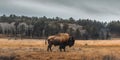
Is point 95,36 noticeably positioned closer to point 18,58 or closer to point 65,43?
point 65,43

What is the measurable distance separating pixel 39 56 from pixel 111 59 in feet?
26.2

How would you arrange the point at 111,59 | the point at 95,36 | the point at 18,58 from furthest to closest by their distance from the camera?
the point at 95,36
the point at 18,58
the point at 111,59

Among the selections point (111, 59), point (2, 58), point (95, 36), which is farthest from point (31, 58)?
point (95, 36)

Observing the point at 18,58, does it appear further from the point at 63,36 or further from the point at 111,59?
the point at 63,36

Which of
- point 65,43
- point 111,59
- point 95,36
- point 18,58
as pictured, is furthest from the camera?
point 95,36

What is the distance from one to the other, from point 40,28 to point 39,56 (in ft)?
504

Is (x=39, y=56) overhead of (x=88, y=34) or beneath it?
overhead

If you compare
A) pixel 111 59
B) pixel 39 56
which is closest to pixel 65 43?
pixel 39 56

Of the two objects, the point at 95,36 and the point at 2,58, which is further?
the point at 95,36

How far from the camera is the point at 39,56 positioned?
3466 cm

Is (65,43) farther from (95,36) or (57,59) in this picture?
(95,36)

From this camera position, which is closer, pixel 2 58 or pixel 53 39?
pixel 2 58

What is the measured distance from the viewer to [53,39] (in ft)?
143

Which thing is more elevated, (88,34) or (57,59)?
(57,59)
